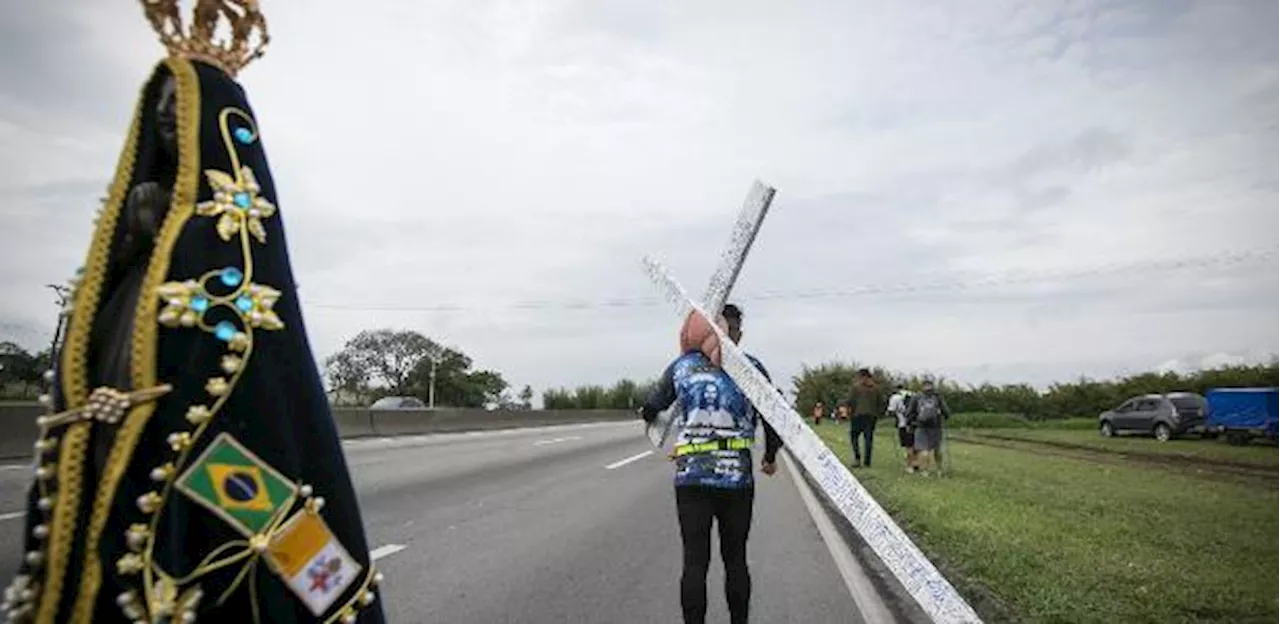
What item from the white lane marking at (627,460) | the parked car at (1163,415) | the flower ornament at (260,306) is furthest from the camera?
the parked car at (1163,415)

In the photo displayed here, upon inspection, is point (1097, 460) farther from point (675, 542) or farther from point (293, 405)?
point (293, 405)

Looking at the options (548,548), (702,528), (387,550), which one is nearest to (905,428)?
(548,548)

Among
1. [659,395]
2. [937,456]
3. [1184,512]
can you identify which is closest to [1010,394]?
[937,456]

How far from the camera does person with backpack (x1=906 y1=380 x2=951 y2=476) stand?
15406 millimetres

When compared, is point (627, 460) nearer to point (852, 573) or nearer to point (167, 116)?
point (852, 573)

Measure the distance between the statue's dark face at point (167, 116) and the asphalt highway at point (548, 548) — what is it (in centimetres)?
413

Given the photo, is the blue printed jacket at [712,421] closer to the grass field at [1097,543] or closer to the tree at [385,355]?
the grass field at [1097,543]

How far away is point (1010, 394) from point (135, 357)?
6144cm

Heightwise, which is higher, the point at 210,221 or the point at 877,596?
the point at 210,221

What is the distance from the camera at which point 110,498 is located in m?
1.71

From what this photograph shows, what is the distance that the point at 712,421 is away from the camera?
455 cm

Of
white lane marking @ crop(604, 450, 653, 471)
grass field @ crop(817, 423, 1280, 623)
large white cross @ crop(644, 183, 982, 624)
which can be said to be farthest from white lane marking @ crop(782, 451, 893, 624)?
white lane marking @ crop(604, 450, 653, 471)

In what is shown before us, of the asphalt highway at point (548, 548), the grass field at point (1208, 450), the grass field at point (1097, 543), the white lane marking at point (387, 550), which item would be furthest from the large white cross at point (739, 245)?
the grass field at point (1208, 450)

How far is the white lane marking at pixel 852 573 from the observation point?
6211 mm
